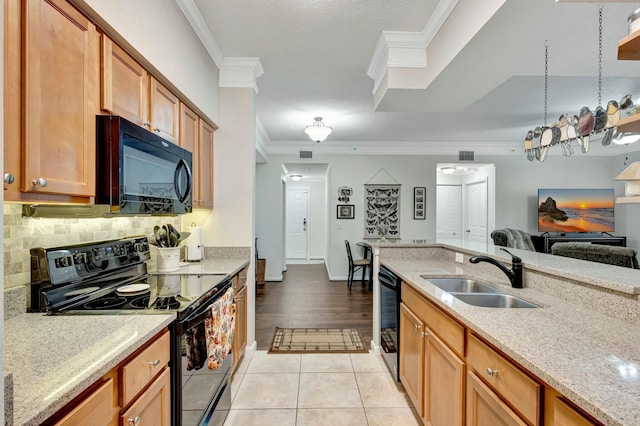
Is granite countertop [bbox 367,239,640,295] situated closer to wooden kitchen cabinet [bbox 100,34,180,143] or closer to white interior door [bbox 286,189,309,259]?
wooden kitchen cabinet [bbox 100,34,180,143]

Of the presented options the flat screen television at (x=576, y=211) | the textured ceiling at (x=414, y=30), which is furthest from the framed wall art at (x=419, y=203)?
the flat screen television at (x=576, y=211)

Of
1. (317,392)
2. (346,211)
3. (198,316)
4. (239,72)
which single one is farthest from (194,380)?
(346,211)

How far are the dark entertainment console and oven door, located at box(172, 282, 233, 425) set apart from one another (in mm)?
6207

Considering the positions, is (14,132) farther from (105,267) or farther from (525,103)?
(525,103)

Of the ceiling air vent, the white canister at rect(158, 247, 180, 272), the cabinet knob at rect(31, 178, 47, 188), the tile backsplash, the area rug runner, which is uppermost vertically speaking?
the ceiling air vent

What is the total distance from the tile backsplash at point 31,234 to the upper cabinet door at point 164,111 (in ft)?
2.08

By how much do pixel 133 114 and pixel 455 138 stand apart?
5653mm

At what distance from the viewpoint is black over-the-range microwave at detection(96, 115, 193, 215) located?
4.62 feet

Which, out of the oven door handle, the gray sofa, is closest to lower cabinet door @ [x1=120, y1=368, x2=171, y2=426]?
the oven door handle

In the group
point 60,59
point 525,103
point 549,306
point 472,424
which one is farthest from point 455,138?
point 60,59

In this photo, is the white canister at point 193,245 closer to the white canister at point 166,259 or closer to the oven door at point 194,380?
the white canister at point 166,259

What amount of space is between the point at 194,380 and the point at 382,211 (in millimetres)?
5258

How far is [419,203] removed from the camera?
21.1 feet

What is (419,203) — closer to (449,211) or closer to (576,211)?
(449,211)
